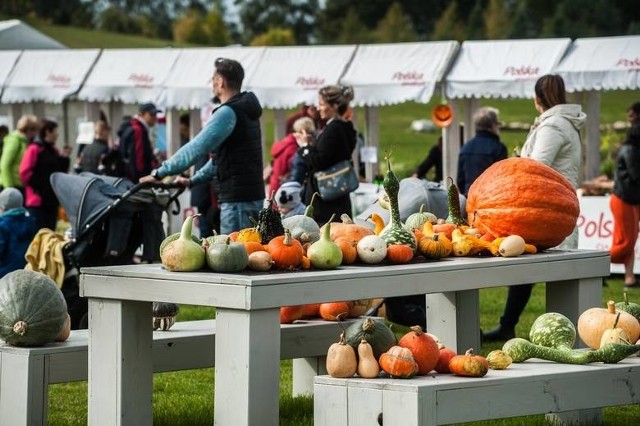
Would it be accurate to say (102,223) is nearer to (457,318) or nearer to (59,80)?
(457,318)

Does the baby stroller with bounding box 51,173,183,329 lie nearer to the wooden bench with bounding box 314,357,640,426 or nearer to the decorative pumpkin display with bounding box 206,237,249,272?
the decorative pumpkin display with bounding box 206,237,249,272

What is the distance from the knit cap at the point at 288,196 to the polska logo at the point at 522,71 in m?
5.61

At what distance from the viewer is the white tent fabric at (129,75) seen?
1995 cm

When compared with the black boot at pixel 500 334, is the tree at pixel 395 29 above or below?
above

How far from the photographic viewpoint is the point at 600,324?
245 inches

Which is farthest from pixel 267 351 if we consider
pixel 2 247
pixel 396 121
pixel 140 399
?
pixel 396 121

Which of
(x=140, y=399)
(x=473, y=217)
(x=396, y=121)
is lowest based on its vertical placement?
(x=140, y=399)

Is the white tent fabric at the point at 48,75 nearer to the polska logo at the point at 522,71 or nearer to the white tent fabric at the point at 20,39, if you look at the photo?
the white tent fabric at the point at 20,39

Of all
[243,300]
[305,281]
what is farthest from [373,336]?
[243,300]

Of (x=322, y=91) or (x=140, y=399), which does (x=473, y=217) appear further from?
(x=322, y=91)

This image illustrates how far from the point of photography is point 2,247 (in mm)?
11109

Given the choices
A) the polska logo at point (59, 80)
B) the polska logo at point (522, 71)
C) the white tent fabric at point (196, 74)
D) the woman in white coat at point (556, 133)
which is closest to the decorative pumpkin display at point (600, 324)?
the woman in white coat at point (556, 133)

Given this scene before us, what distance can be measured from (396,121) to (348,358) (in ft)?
151

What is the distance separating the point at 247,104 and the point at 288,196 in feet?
9.06
